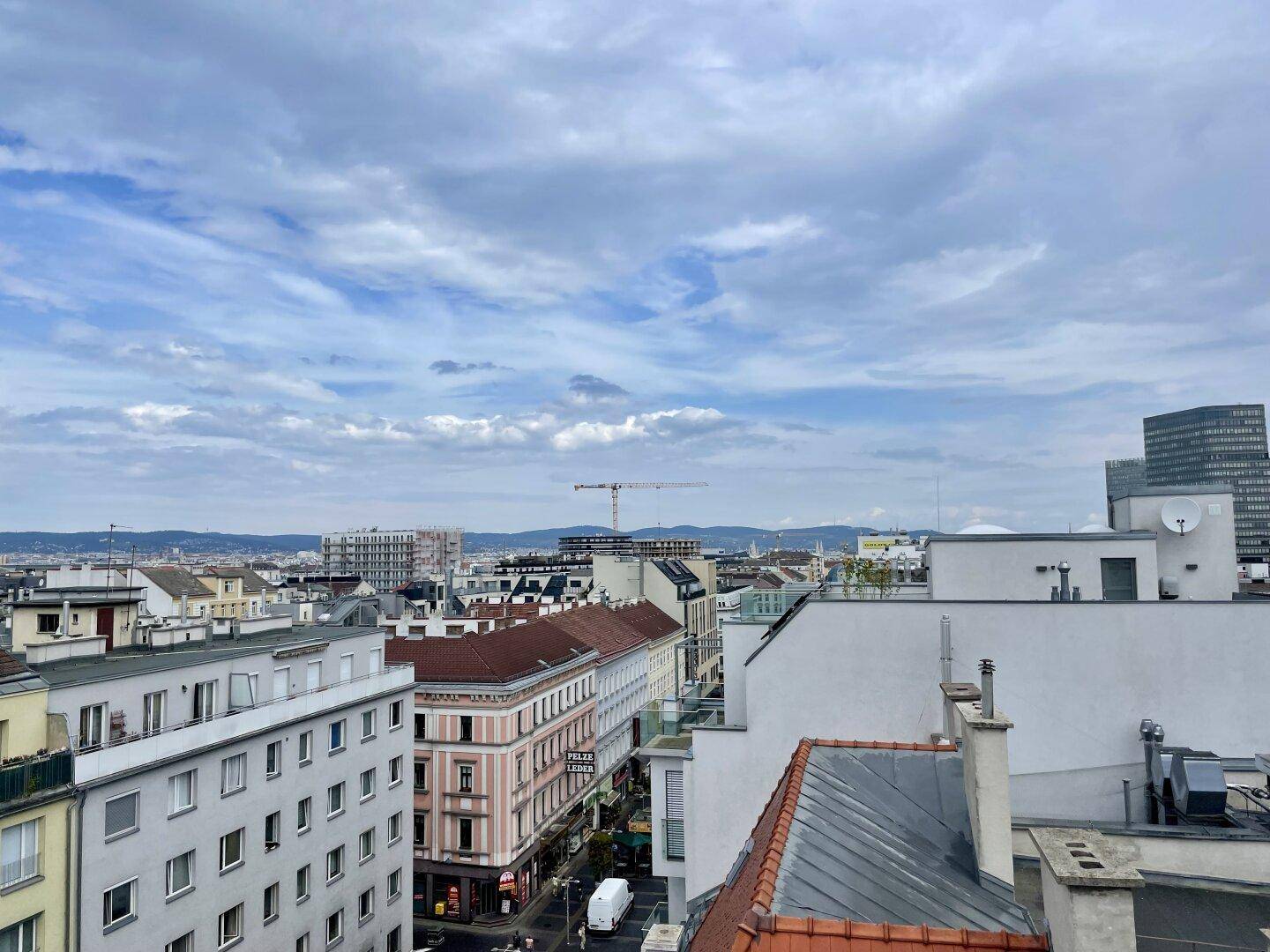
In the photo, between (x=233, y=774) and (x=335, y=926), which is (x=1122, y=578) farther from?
(x=335, y=926)

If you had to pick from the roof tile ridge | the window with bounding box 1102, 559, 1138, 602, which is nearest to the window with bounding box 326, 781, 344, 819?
the roof tile ridge

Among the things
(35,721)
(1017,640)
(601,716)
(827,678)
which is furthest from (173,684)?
(601,716)

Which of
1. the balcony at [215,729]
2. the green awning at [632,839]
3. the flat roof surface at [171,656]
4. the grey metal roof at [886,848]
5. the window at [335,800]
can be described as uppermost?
the grey metal roof at [886,848]

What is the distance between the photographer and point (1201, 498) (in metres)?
24.0

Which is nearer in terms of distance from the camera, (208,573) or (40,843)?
(40,843)

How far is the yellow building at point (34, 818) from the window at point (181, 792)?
3829mm

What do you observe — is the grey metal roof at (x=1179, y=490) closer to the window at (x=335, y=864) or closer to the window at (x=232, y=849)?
the window at (x=232, y=849)

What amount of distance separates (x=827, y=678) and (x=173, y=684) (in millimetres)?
23925

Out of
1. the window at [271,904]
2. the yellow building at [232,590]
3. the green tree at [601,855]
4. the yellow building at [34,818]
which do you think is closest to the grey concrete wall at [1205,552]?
the yellow building at [34,818]

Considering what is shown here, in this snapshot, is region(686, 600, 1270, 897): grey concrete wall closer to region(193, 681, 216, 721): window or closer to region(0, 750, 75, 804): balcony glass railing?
region(0, 750, 75, 804): balcony glass railing

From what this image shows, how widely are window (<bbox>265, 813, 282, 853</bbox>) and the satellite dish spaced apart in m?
33.5

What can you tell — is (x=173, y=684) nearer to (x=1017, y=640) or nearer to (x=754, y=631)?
(x=754, y=631)

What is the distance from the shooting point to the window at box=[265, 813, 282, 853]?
33.2 metres

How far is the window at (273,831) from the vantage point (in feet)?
109
